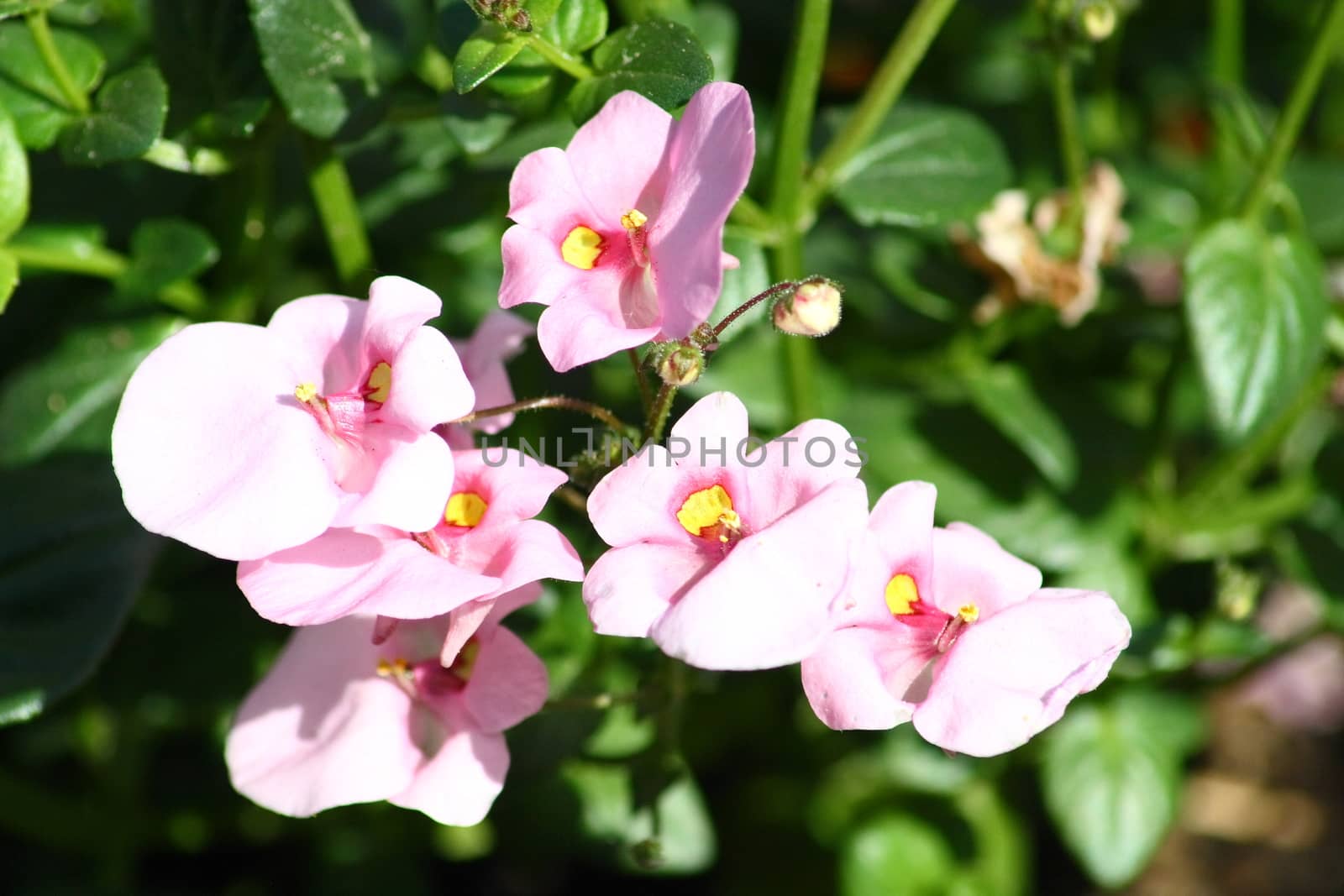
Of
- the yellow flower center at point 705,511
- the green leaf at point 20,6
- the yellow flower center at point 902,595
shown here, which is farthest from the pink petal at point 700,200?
the green leaf at point 20,6

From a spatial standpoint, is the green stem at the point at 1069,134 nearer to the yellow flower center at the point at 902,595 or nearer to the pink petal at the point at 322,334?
the yellow flower center at the point at 902,595

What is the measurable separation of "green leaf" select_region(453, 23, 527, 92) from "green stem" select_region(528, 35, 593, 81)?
1 centimetres

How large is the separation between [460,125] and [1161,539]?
33.5 inches

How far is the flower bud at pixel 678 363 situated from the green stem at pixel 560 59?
0.25 meters

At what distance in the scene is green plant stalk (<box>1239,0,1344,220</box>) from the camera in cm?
112

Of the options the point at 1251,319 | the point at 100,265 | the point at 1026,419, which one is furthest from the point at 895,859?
the point at 100,265

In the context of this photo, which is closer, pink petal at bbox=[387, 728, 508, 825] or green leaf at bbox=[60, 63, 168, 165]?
pink petal at bbox=[387, 728, 508, 825]

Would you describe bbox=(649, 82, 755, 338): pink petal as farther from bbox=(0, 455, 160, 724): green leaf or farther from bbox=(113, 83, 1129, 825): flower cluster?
bbox=(0, 455, 160, 724): green leaf

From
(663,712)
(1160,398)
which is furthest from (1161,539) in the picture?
(663,712)

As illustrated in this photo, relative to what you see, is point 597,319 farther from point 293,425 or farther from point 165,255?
point 165,255

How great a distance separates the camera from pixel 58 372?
122cm

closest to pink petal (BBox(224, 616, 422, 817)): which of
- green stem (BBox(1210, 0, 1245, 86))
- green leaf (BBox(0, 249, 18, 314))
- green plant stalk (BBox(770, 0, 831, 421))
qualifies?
green leaf (BBox(0, 249, 18, 314))

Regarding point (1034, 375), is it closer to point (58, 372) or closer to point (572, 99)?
point (572, 99)

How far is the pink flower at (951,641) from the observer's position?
0.76 metres
